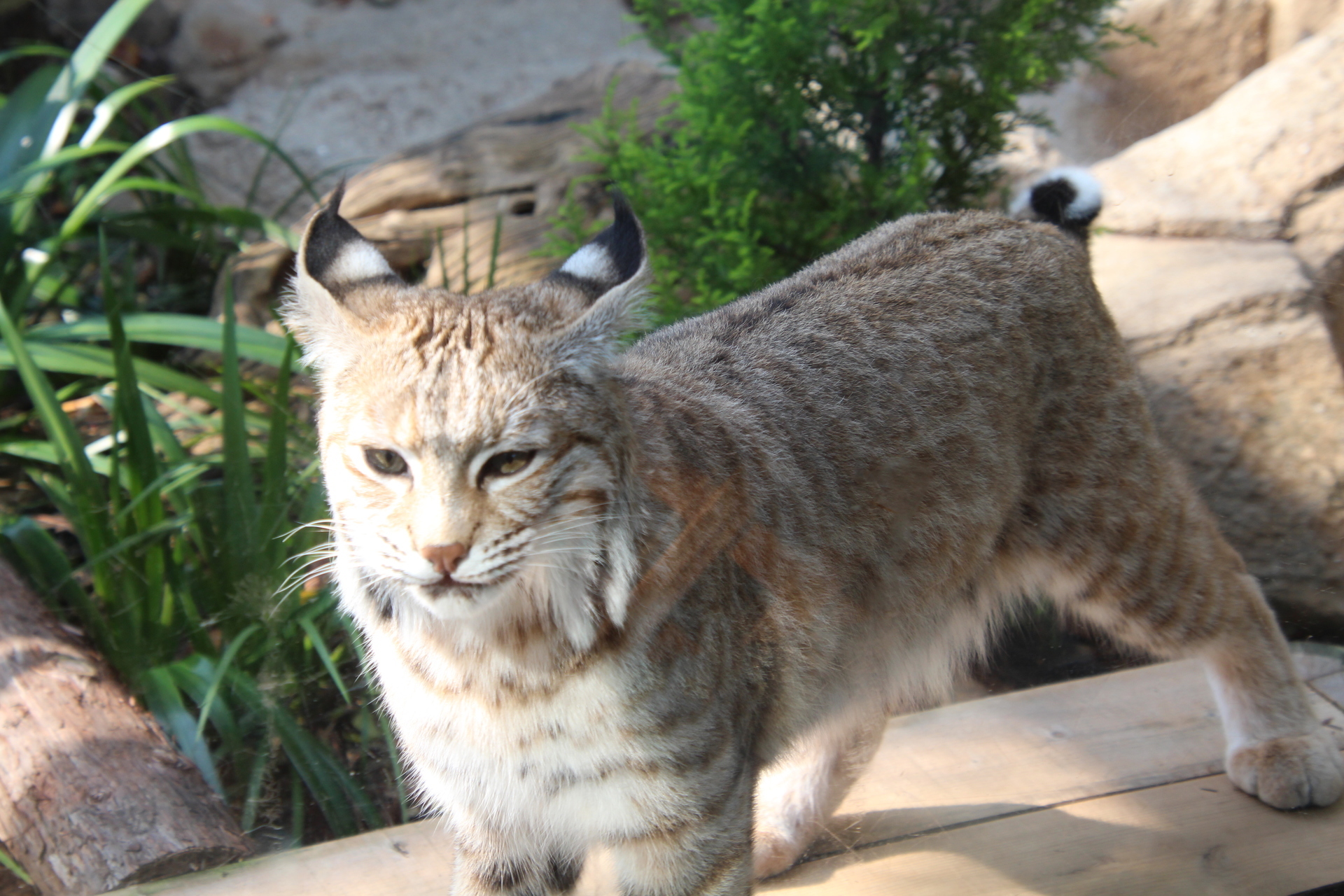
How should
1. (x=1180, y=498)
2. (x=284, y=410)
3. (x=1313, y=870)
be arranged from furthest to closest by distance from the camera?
1. (x=284, y=410)
2. (x=1180, y=498)
3. (x=1313, y=870)

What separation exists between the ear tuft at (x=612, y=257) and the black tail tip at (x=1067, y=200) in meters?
1.11

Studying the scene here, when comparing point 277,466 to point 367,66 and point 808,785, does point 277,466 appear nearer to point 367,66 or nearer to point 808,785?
point 808,785

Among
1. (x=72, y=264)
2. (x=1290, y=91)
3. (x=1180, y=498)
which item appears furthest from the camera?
(x=72, y=264)

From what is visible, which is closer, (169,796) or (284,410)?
(169,796)

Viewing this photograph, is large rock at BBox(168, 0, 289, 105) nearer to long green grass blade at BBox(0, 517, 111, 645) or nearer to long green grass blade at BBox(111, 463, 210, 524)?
long green grass blade at BBox(111, 463, 210, 524)

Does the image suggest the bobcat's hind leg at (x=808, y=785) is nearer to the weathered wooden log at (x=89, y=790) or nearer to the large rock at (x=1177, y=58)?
the weathered wooden log at (x=89, y=790)

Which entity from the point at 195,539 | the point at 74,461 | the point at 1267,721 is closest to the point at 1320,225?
the point at 1267,721

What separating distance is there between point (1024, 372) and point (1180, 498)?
564mm

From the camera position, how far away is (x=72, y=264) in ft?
14.3

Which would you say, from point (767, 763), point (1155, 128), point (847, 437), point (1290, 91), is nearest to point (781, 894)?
point (767, 763)

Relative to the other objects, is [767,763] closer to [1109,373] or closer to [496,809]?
[496,809]

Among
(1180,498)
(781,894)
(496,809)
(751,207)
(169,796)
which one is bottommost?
(781,894)

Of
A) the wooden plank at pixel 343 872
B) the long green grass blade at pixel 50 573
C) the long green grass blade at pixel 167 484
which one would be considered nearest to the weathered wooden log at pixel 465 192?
the long green grass blade at pixel 167 484

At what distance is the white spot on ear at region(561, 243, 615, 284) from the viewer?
5.57 feet
